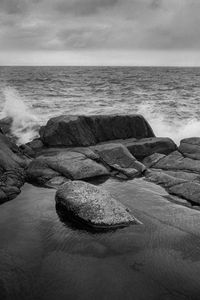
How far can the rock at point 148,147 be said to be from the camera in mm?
13781

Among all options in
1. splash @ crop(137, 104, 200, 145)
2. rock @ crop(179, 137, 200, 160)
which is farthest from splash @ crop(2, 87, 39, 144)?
rock @ crop(179, 137, 200, 160)

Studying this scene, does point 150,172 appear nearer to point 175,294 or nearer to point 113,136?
point 113,136

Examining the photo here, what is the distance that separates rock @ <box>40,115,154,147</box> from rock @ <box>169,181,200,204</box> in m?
5.49

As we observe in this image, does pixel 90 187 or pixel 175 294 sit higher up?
pixel 90 187

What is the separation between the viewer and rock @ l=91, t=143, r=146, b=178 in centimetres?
1170

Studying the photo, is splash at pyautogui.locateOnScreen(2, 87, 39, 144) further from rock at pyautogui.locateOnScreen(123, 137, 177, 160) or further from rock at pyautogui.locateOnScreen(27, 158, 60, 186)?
rock at pyautogui.locateOnScreen(123, 137, 177, 160)

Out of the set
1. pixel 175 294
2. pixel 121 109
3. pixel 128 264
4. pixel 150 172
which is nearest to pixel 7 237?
pixel 128 264

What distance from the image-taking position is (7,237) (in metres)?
7.59

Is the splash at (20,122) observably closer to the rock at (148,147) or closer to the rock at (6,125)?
the rock at (6,125)

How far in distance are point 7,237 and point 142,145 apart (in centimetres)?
757

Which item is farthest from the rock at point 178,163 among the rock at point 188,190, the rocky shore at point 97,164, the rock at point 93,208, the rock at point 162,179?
the rock at point 93,208

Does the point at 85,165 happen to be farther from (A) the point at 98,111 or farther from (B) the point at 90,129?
(A) the point at 98,111

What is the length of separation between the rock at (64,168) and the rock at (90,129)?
2676 mm

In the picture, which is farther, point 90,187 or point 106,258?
point 90,187
